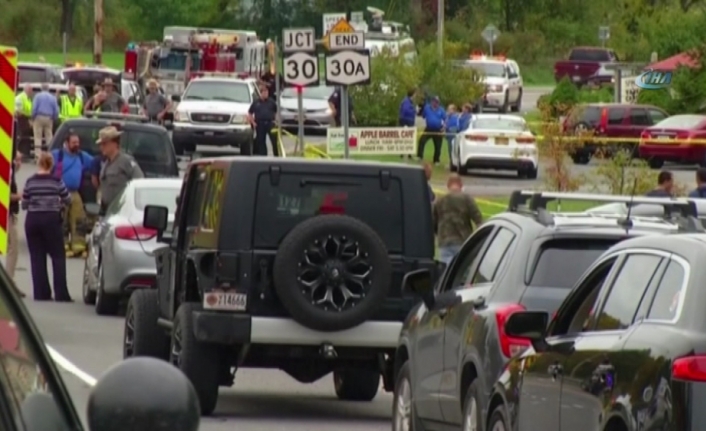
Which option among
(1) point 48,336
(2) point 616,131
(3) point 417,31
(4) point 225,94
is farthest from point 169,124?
(3) point 417,31

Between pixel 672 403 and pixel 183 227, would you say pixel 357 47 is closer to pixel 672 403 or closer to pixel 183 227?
pixel 183 227

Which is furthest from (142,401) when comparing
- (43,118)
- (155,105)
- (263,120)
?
(155,105)

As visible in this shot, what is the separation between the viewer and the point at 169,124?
44.3 meters

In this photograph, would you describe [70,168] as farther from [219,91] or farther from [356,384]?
[219,91]

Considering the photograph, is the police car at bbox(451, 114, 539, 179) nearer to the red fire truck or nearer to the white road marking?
the red fire truck

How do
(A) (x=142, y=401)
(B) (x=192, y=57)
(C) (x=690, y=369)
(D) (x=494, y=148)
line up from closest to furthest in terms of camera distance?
1. (A) (x=142, y=401)
2. (C) (x=690, y=369)
3. (D) (x=494, y=148)
4. (B) (x=192, y=57)

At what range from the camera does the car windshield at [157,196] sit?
2064 centimetres

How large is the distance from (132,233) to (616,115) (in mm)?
32176

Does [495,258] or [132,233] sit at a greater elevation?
[495,258]

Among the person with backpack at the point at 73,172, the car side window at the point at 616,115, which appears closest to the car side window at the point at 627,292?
the person with backpack at the point at 73,172

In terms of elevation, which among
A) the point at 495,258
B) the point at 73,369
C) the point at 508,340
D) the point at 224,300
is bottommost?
the point at 73,369

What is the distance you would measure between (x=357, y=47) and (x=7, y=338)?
21788mm

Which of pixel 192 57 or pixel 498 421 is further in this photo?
pixel 192 57

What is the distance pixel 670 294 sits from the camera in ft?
23.4
